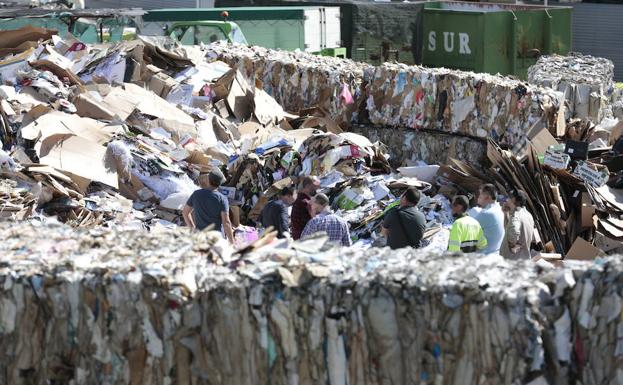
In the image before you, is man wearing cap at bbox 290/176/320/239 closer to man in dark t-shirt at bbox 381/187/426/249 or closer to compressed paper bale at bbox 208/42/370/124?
man in dark t-shirt at bbox 381/187/426/249

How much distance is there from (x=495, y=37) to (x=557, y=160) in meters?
9.89

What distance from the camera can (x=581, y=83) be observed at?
14.7 m

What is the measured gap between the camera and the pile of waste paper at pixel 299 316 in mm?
4930

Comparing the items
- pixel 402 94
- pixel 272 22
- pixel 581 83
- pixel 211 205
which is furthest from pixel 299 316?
pixel 272 22

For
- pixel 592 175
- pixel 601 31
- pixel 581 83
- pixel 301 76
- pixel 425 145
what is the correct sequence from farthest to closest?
pixel 601 31 < pixel 301 76 < pixel 581 83 < pixel 425 145 < pixel 592 175

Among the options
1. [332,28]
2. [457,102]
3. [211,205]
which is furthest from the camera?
[332,28]

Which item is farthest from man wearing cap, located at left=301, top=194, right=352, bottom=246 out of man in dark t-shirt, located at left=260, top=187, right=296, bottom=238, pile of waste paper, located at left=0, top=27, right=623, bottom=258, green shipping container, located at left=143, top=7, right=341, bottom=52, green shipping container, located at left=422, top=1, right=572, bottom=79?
green shipping container, located at left=422, top=1, right=572, bottom=79

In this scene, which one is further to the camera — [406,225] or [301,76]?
[301,76]

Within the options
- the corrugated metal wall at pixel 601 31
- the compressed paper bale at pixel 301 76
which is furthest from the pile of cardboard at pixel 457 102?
the corrugated metal wall at pixel 601 31

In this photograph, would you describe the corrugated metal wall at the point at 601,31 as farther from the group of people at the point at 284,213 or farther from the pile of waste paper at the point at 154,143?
the group of people at the point at 284,213

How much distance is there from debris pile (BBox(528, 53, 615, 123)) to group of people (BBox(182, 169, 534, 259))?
389 centimetres

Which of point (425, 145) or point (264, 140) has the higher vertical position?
point (264, 140)

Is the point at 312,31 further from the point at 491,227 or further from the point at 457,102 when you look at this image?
the point at 491,227

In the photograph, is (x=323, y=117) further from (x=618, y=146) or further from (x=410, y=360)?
(x=410, y=360)
